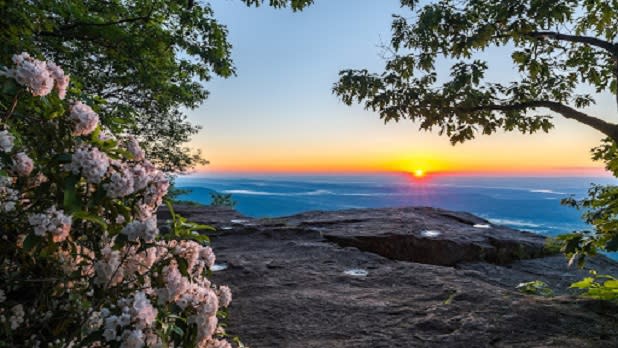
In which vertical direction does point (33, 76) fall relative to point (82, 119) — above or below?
above

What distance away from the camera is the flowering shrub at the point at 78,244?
1965 mm

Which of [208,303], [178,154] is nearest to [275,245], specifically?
[208,303]

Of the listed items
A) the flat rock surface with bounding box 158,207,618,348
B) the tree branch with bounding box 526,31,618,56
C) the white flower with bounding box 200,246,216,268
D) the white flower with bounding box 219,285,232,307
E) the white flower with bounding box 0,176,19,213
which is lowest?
the flat rock surface with bounding box 158,207,618,348

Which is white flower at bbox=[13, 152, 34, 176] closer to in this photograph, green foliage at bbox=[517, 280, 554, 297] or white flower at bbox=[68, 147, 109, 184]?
white flower at bbox=[68, 147, 109, 184]

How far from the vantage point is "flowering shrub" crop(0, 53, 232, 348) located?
77.4 inches

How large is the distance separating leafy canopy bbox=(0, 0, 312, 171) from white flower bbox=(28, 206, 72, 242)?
4.44 metres

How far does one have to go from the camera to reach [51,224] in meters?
1.93

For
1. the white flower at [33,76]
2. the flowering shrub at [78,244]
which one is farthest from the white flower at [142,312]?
the white flower at [33,76]

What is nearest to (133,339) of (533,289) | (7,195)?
(7,195)

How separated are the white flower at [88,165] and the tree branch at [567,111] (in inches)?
281

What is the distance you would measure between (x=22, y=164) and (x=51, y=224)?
0.49m

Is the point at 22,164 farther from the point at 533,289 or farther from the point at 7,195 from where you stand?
the point at 533,289

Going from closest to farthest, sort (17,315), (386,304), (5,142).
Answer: (5,142), (17,315), (386,304)

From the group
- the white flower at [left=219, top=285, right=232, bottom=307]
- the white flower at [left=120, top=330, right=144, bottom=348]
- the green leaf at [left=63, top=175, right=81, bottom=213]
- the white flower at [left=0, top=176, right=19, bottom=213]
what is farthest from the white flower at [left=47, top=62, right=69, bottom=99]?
the white flower at [left=219, top=285, right=232, bottom=307]
